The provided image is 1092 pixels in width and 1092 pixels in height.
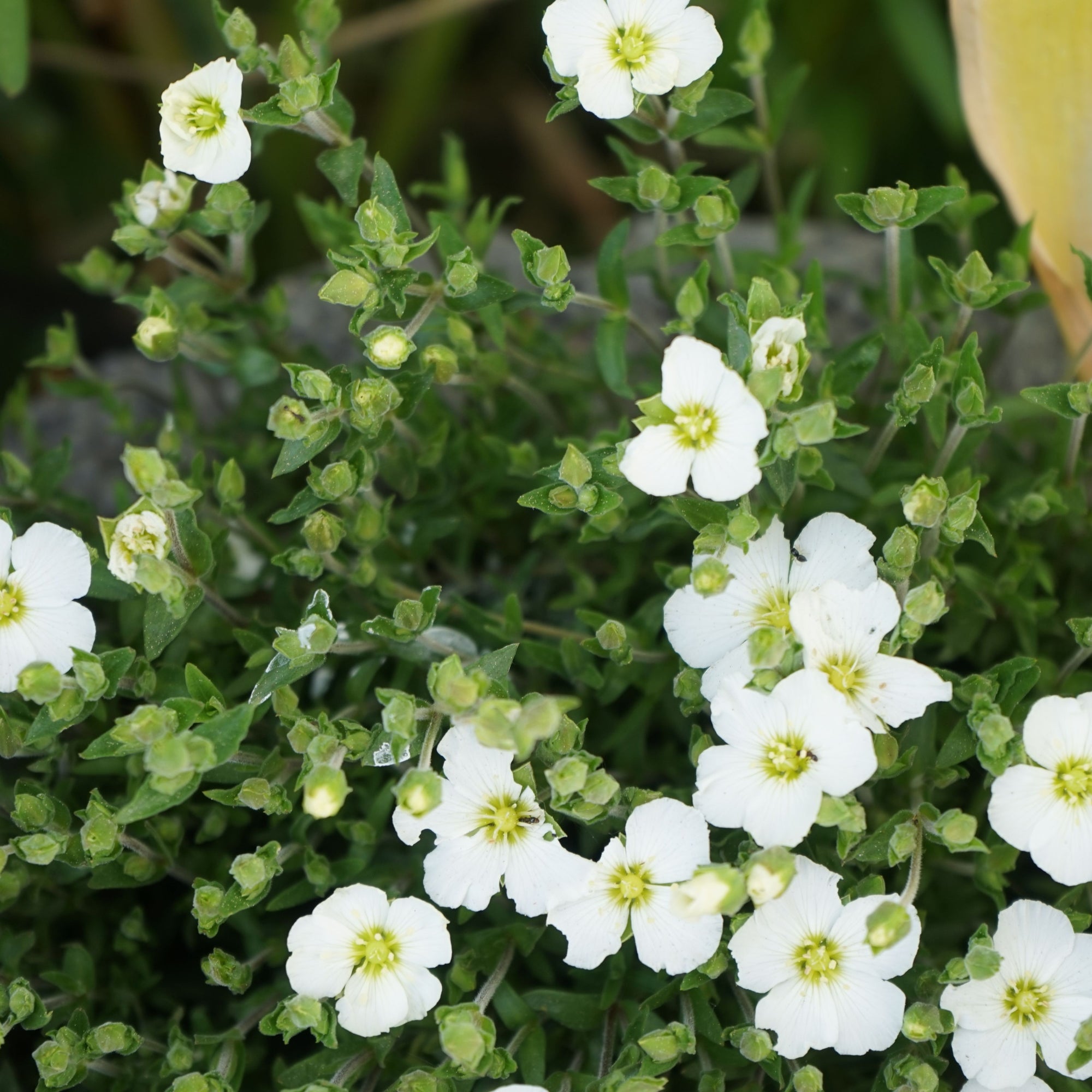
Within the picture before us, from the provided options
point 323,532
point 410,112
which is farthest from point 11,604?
point 410,112

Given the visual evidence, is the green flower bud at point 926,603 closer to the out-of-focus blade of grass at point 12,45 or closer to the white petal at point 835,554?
the white petal at point 835,554

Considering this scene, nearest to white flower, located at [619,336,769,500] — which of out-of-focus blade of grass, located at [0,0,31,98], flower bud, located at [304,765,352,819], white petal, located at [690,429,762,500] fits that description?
white petal, located at [690,429,762,500]

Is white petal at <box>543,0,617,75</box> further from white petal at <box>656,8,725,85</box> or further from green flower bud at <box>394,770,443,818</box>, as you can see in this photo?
green flower bud at <box>394,770,443,818</box>

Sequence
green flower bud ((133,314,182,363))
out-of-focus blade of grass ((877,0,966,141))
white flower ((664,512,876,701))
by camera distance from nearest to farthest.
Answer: white flower ((664,512,876,701))
green flower bud ((133,314,182,363))
out-of-focus blade of grass ((877,0,966,141))

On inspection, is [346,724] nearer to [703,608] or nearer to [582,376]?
[703,608]

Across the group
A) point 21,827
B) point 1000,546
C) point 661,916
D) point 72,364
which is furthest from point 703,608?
point 72,364
